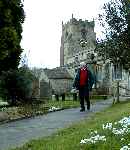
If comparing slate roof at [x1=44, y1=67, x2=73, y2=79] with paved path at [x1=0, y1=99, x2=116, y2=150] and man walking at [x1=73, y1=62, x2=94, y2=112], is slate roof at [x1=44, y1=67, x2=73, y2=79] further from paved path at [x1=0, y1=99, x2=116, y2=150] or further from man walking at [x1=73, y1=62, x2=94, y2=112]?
paved path at [x1=0, y1=99, x2=116, y2=150]

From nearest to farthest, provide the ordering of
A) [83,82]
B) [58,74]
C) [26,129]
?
[26,129], [83,82], [58,74]

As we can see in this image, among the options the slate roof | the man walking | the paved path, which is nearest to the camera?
the paved path

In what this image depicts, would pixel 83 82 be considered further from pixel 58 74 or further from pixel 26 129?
pixel 58 74

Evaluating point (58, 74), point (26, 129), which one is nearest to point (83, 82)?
point (26, 129)

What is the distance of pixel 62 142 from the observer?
9.02 m

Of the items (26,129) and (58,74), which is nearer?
(26,129)

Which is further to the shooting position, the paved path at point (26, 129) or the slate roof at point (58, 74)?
Answer: the slate roof at point (58, 74)

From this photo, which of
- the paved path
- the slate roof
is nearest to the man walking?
the paved path

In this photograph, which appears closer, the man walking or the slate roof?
the man walking

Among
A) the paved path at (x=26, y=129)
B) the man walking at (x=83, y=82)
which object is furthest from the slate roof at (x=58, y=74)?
the paved path at (x=26, y=129)

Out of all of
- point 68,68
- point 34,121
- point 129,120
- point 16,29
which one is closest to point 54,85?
point 68,68

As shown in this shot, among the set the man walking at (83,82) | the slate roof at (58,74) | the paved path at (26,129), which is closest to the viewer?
the paved path at (26,129)

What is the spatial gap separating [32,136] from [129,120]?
2.52m

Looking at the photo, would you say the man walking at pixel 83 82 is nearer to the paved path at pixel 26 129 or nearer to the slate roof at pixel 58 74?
the paved path at pixel 26 129
